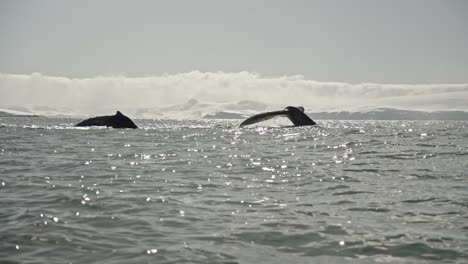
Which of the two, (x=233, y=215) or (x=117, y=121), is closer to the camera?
(x=233, y=215)

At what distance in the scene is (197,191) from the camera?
40.0ft

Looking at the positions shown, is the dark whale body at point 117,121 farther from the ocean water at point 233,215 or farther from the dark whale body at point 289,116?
the ocean water at point 233,215

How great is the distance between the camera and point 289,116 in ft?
202

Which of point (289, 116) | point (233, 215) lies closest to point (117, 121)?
point (289, 116)

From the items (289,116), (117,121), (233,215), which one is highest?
Result: (289,116)

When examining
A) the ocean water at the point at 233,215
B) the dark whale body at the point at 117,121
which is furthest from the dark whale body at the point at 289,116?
the ocean water at the point at 233,215

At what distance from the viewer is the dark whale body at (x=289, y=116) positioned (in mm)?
55500

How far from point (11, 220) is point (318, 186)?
779cm

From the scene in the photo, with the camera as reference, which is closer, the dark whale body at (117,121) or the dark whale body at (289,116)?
the dark whale body at (289,116)

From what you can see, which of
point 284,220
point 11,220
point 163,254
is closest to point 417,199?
point 284,220

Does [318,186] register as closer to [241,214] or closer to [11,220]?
[241,214]

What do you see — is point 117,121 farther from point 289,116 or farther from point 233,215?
point 233,215

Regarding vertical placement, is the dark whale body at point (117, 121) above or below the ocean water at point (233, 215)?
above

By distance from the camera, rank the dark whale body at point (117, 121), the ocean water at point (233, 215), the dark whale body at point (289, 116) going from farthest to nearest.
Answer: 1. the dark whale body at point (117, 121)
2. the dark whale body at point (289, 116)
3. the ocean water at point (233, 215)
